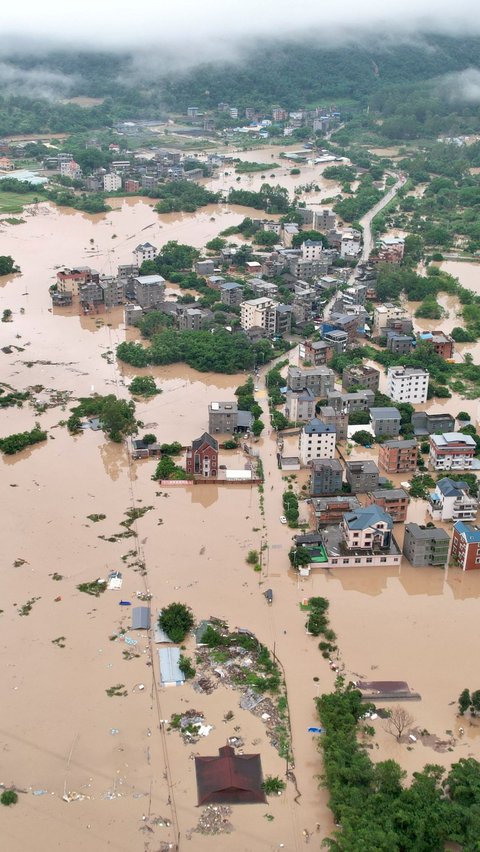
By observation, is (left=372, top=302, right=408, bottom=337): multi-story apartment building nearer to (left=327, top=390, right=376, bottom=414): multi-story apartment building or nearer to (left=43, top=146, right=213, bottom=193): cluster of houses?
(left=327, top=390, right=376, bottom=414): multi-story apartment building

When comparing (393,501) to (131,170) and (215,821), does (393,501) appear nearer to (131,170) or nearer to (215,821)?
(215,821)

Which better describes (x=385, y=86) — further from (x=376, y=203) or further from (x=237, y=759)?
(x=237, y=759)

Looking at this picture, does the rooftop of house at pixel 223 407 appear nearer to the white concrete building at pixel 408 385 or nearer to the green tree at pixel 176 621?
A: the white concrete building at pixel 408 385

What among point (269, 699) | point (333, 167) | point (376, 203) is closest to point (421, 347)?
point (269, 699)

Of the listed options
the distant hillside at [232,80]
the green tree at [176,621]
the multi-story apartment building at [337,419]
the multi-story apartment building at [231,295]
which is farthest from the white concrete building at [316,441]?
the distant hillside at [232,80]

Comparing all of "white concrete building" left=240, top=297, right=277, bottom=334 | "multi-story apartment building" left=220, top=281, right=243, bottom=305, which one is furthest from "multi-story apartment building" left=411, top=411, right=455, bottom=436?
"multi-story apartment building" left=220, top=281, right=243, bottom=305

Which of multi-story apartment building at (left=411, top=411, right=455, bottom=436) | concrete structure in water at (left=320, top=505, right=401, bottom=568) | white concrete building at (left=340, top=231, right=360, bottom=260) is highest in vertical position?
concrete structure in water at (left=320, top=505, right=401, bottom=568)
